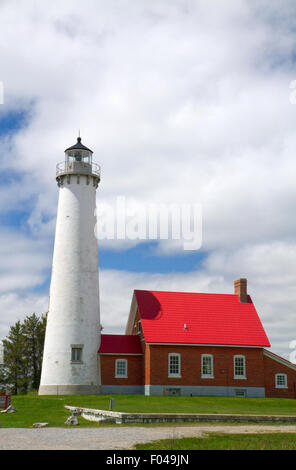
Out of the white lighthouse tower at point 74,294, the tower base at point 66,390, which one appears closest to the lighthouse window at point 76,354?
the white lighthouse tower at point 74,294

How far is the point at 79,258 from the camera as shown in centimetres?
4166

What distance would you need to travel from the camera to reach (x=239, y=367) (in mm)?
42500

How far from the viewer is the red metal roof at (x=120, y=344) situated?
138 feet

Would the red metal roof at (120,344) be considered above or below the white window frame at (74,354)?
above

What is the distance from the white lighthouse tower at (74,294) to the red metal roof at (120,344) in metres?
0.80

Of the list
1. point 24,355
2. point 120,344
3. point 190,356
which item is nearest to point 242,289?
point 190,356

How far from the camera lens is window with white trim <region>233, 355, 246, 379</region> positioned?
42272 mm

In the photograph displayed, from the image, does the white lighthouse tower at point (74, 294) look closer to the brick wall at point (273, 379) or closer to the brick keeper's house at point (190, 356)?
the brick keeper's house at point (190, 356)

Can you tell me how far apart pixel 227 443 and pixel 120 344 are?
2872 cm

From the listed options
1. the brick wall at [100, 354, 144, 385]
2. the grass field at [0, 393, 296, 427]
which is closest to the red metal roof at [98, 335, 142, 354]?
the brick wall at [100, 354, 144, 385]

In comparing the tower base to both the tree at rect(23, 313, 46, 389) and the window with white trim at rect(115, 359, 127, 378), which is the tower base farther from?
the tree at rect(23, 313, 46, 389)
